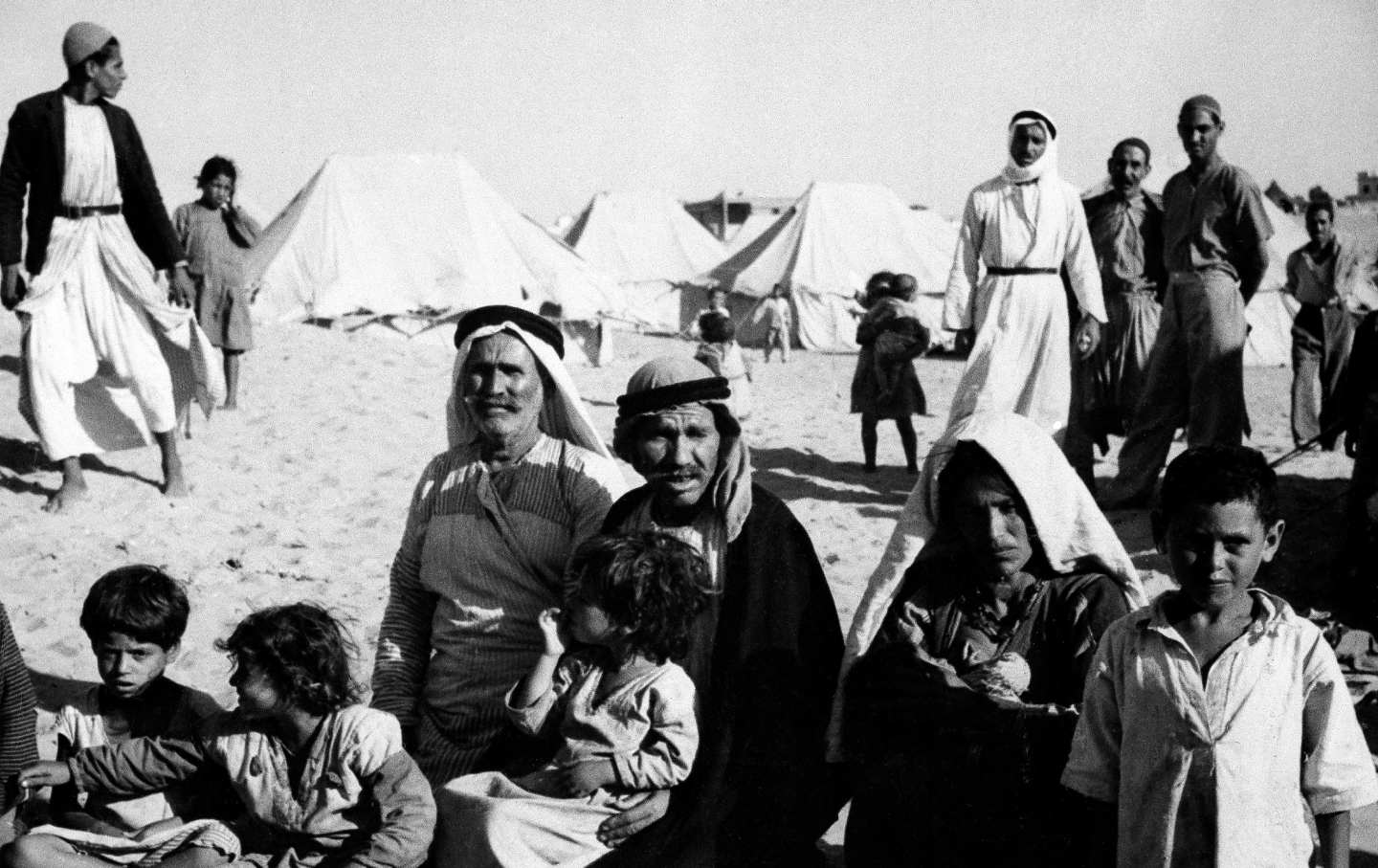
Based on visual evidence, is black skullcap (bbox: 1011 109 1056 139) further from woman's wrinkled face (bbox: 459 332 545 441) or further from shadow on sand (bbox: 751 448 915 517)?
woman's wrinkled face (bbox: 459 332 545 441)

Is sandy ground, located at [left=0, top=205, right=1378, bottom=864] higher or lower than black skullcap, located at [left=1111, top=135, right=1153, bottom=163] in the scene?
lower

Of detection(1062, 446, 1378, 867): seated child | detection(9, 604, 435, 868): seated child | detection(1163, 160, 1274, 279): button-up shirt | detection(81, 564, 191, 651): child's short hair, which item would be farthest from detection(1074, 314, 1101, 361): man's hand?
detection(81, 564, 191, 651): child's short hair

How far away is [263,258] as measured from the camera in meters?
19.1

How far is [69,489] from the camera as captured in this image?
618 centimetres

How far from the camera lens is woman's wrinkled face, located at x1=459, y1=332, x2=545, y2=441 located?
332 centimetres

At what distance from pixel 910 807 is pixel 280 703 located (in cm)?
139

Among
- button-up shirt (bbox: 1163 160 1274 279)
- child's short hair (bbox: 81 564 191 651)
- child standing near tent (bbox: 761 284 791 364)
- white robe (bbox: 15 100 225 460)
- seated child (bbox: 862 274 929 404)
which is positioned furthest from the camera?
child standing near tent (bbox: 761 284 791 364)

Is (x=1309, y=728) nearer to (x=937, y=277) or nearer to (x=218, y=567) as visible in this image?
(x=218, y=567)

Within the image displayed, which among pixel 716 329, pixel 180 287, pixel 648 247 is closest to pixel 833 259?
pixel 648 247

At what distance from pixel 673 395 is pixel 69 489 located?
13.9 ft

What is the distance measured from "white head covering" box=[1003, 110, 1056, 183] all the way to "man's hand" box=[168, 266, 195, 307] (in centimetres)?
411

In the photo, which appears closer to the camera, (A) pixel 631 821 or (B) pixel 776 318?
(A) pixel 631 821

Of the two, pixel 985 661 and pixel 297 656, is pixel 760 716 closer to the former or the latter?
pixel 985 661

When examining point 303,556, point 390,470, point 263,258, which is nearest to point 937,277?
point 263,258
